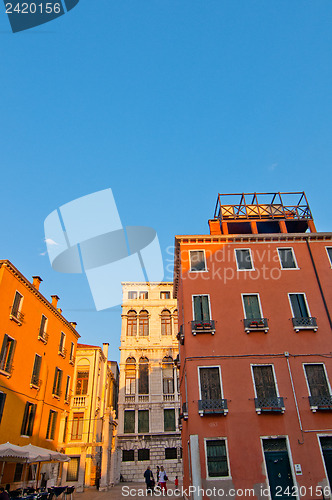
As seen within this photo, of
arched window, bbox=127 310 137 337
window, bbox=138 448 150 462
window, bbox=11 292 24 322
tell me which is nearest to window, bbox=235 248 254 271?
window, bbox=11 292 24 322

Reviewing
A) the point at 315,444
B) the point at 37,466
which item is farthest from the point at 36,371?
the point at 315,444

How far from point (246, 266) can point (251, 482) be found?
1166 cm

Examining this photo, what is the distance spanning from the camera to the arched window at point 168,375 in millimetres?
36906

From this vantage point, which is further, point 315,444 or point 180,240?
point 180,240

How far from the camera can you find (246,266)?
74.2 ft

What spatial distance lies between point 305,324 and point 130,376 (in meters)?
22.8

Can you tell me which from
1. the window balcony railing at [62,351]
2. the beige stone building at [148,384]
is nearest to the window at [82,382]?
the window balcony railing at [62,351]

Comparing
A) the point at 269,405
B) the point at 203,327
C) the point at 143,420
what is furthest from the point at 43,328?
the point at 269,405

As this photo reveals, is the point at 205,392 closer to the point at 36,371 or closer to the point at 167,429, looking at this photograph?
the point at 36,371

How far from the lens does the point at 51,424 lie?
2597cm

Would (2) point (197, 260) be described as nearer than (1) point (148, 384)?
Yes

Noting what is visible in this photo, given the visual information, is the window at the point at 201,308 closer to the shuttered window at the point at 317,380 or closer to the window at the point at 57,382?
the shuttered window at the point at 317,380

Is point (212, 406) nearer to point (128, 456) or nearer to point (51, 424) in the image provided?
point (51, 424)

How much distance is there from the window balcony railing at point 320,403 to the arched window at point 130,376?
889 inches
